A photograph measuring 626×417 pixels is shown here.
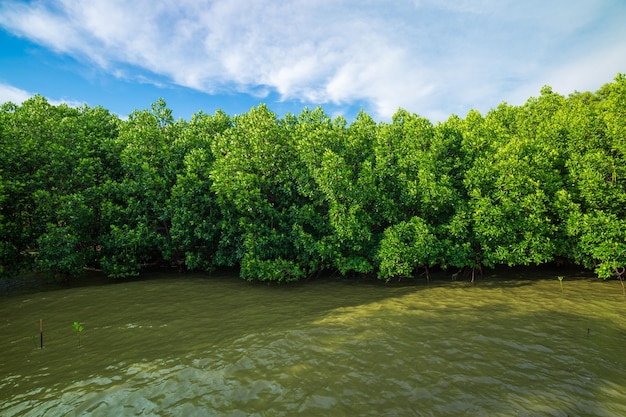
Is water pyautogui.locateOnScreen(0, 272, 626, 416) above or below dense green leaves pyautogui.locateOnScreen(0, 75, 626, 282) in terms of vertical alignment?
below

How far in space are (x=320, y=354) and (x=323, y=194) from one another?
386 inches

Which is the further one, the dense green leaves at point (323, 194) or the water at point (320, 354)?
the dense green leaves at point (323, 194)

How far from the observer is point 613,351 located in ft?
30.4

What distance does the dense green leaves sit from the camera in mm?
16328

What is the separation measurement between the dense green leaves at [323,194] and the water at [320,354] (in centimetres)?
256

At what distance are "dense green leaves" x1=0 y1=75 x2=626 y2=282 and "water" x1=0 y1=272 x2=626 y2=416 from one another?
256 centimetres

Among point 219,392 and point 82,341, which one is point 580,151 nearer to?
point 219,392

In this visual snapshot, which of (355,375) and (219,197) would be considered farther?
(219,197)

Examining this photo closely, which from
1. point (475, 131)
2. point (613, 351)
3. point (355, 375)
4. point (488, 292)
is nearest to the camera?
point (355, 375)

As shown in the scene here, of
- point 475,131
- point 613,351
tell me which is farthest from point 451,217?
point 613,351

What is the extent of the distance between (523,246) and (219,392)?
15213 mm

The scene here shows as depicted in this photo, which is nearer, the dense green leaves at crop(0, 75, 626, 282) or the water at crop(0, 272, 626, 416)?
the water at crop(0, 272, 626, 416)

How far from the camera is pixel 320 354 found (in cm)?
939

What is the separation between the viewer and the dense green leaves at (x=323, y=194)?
16328 mm
